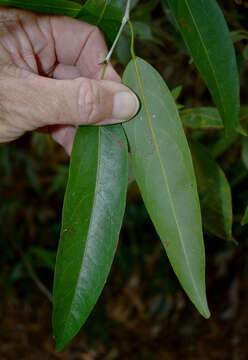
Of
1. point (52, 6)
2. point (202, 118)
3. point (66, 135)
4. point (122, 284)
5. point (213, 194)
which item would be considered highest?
point (52, 6)

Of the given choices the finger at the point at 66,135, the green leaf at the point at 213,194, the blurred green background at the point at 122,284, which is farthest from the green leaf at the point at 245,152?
the blurred green background at the point at 122,284

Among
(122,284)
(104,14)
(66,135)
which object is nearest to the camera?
(104,14)

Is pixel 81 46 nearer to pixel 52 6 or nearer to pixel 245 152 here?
pixel 52 6

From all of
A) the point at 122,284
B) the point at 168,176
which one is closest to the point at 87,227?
the point at 168,176

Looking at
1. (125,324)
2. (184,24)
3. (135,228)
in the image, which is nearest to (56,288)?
(184,24)

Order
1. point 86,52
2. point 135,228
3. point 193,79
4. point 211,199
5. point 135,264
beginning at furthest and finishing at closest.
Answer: point 135,264 < point 135,228 < point 193,79 < point 86,52 < point 211,199

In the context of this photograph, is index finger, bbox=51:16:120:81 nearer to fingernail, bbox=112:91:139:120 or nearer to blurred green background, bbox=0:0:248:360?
fingernail, bbox=112:91:139:120

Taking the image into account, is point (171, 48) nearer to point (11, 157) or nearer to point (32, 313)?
point (11, 157)
